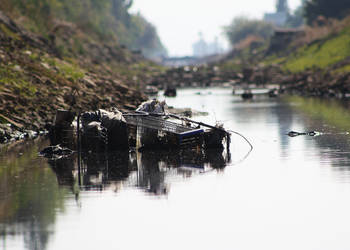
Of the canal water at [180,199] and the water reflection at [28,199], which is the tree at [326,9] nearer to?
the canal water at [180,199]

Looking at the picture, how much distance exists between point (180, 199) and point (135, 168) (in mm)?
7641

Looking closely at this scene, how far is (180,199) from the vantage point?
84.2 ft

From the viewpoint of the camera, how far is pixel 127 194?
26703 mm

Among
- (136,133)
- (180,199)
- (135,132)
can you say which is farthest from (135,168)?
(180,199)

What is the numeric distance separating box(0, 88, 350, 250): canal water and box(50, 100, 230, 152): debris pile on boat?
1223 mm

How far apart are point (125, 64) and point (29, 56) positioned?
102 meters

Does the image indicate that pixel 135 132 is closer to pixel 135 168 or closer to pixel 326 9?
pixel 135 168

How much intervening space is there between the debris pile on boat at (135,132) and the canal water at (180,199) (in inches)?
Result: 48.1

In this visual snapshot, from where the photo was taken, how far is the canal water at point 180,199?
20359 millimetres

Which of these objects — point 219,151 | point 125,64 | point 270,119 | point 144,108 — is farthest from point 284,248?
point 125,64

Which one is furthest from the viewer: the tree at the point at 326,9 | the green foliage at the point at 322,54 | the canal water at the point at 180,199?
the tree at the point at 326,9

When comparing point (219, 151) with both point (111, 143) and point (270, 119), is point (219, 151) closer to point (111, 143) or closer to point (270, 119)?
point (111, 143)

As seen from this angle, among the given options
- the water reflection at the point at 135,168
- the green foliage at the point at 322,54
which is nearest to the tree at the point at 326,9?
the green foliage at the point at 322,54

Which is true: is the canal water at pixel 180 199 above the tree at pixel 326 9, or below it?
below
